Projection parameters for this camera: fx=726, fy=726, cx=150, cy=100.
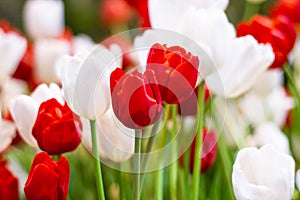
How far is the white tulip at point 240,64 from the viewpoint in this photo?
43 centimetres

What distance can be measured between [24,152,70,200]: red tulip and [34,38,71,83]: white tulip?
13.0 inches

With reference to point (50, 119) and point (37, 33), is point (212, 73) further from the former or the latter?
point (37, 33)

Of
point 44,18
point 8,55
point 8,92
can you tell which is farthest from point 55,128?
point 44,18

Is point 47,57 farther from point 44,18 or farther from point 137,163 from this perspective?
point 137,163

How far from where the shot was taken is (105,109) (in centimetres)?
38

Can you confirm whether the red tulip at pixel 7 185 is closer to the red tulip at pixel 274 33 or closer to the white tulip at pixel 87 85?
the white tulip at pixel 87 85

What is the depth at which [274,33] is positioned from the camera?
47 cm

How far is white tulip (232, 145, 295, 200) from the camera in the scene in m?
0.37

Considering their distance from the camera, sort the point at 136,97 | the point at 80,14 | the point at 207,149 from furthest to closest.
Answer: the point at 80,14
the point at 207,149
the point at 136,97

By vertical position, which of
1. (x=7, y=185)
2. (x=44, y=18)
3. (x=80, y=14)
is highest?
(x=7, y=185)

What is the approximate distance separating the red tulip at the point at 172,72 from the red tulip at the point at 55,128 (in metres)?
0.06

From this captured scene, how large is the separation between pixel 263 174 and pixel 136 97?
0.26 ft

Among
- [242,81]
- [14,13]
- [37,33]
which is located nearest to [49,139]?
[242,81]

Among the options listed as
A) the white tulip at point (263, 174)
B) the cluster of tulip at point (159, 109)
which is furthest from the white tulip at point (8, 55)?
the white tulip at point (263, 174)
